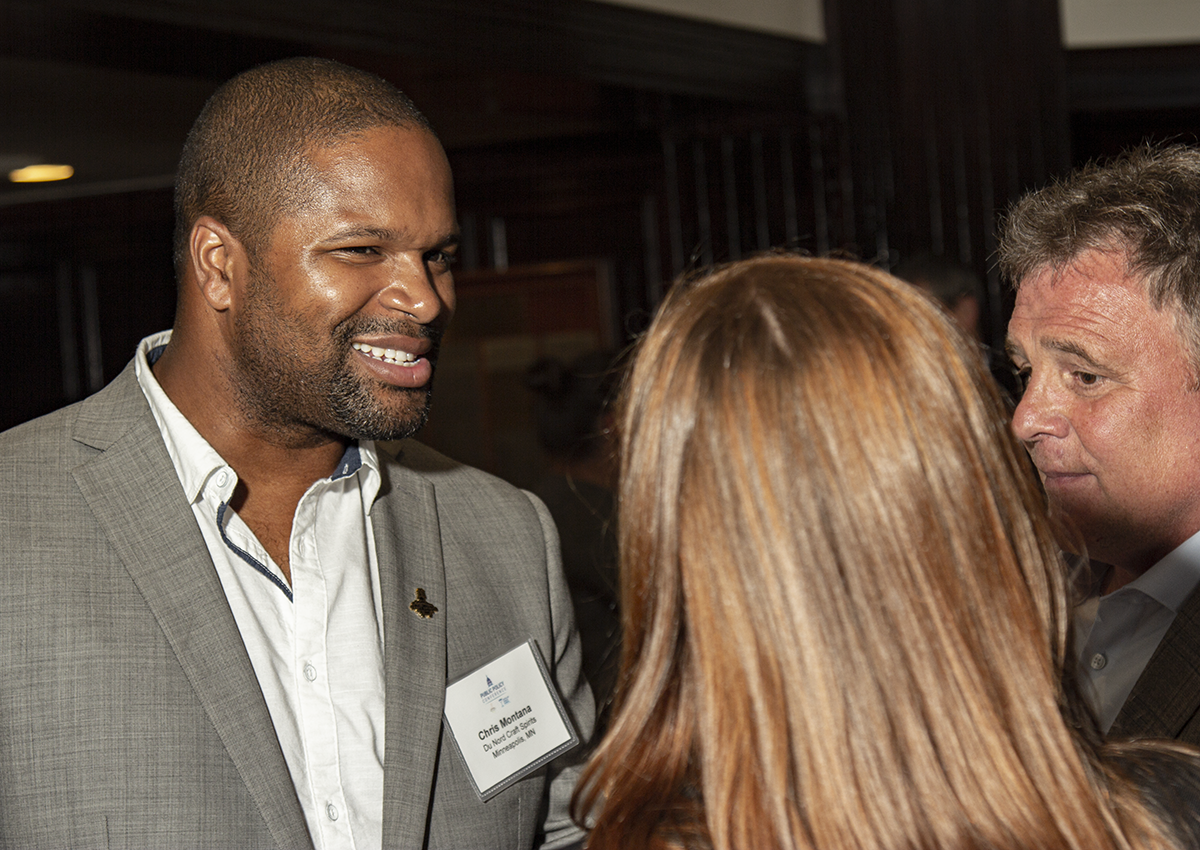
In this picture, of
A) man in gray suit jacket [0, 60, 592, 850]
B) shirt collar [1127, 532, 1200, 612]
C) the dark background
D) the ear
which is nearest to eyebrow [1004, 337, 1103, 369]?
shirt collar [1127, 532, 1200, 612]

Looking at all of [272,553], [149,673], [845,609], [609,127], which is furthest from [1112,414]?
[609,127]

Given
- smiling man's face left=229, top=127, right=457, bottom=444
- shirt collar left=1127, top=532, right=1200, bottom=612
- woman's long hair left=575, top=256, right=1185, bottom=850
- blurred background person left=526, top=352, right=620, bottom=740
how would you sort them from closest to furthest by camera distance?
woman's long hair left=575, top=256, right=1185, bottom=850 < shirt collar left=1127, top=532, right=1200, bottom=612 < smiling man's face left=229, top=127, right=457, bottom=444 < blurred background person left=526, top=352, right=620, bottom=740

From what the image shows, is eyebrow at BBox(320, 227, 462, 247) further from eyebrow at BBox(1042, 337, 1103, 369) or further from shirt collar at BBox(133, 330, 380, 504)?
eyebrow at BBox(1042, 337, 1103, 369)

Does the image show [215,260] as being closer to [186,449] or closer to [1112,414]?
[186,449]

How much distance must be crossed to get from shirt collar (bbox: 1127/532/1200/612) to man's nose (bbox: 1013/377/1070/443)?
0.66 ft

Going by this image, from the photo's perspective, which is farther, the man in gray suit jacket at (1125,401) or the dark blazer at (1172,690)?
the man in gray suit jacket at (1125,401)

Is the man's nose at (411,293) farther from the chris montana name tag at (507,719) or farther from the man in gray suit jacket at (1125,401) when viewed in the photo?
the man in gray suit jacket at (1125,401)

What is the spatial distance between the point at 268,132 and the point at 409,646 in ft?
2.44

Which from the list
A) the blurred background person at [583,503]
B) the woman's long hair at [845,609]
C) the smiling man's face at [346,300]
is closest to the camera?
the woman's long hair at [845,609]

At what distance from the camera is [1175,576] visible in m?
1.40

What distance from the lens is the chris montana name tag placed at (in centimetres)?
154

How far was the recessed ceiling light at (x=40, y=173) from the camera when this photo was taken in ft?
18.0

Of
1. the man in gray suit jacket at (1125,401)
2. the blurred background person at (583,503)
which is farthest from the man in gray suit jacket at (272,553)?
the blurred background person at (583,503)

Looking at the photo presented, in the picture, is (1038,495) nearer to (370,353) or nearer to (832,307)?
(832,307)
